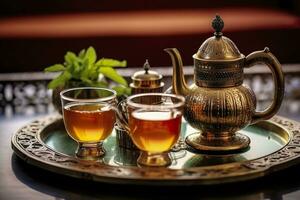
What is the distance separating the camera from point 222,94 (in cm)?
111

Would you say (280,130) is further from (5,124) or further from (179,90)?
(5,124)

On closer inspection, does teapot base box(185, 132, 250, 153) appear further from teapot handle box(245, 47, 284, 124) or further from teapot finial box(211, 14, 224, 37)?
teapot finial box(211, 14, 224, 37)

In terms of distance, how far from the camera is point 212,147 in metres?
1.12

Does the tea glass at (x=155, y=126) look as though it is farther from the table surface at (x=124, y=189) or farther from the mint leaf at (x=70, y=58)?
the mint leaf at (x=70, y=58)

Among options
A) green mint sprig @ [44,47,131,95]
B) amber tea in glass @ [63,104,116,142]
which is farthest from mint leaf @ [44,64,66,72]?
amber tea in glass @ [63,104,116,142]

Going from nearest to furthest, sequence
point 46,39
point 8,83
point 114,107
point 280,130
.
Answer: point 114,107 → point 280,130 → point 8,83 → point 46,39

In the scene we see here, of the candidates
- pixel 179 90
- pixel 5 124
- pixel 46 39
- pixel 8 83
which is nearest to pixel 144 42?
pixel 46 39

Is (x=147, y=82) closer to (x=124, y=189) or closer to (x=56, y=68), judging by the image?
(x=56, y=68)

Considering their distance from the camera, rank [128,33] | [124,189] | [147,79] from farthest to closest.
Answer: [128,33] → [147,79] → [124,189]

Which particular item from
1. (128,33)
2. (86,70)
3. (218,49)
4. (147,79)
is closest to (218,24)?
(218,49)

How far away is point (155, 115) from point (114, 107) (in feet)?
0.37

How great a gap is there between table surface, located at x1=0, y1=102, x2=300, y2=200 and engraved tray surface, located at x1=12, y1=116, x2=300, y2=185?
0.01 metres

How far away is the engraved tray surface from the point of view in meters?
0.98

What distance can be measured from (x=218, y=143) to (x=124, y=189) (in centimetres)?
22
